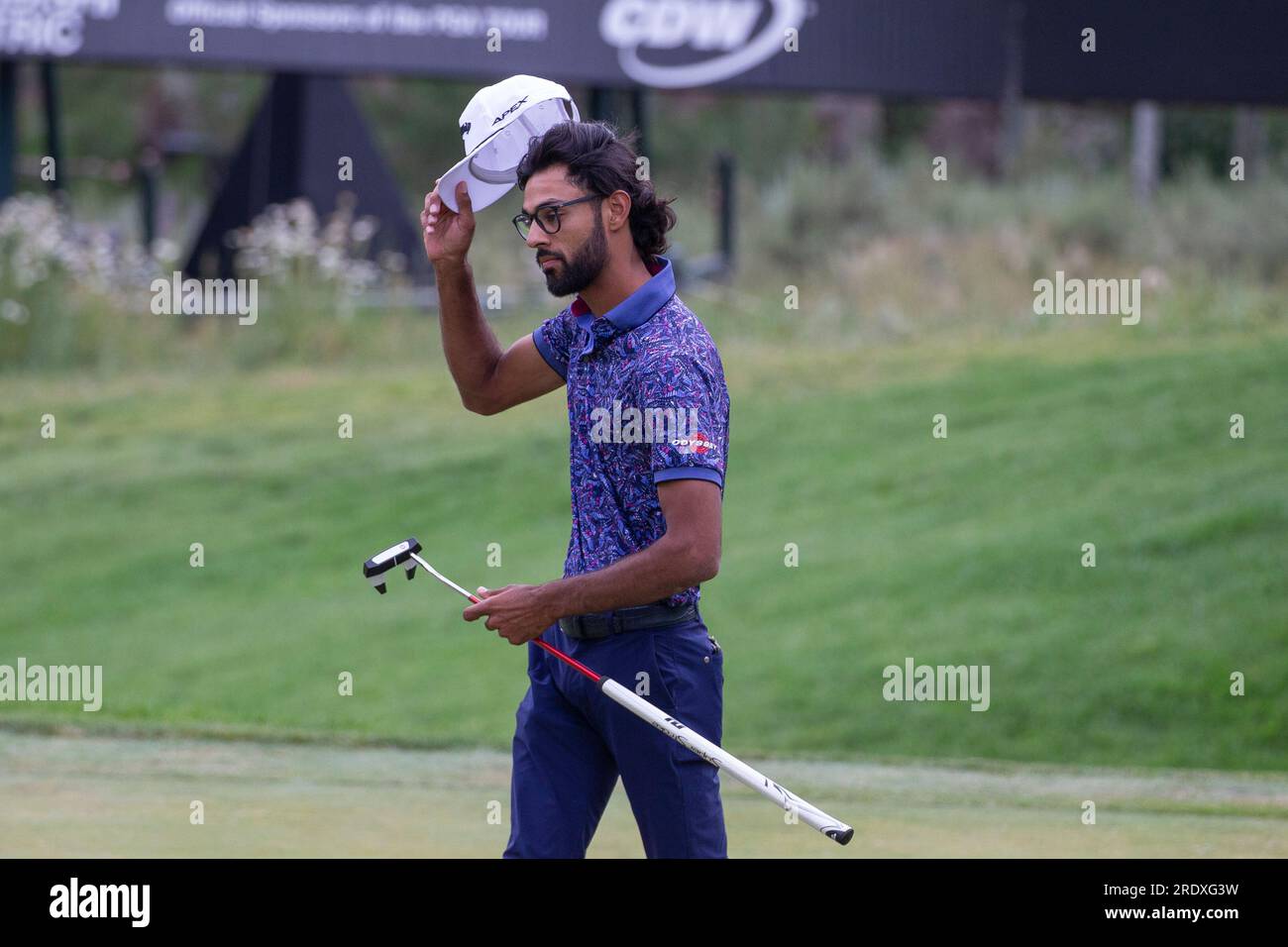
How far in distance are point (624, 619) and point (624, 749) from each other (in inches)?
11.6

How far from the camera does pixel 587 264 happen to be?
4.59 m

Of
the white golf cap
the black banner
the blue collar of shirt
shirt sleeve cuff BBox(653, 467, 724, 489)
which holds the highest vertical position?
the black banner

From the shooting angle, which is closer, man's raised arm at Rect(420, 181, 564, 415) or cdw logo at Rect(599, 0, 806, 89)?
man's raised arm at Rect(420, 181, 564, 415)

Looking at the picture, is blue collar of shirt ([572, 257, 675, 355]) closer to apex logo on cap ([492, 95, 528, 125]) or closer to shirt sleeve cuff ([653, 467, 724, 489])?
shirt sleeve cuff ([653, 467, 724, 489])

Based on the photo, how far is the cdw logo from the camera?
1697 cm

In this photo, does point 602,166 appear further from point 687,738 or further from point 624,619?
point 687,738

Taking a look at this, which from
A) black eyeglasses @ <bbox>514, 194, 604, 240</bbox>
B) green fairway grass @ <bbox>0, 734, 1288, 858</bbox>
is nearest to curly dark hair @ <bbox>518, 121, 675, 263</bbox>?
black eyeglasses @ <bbox>514, 194, 604, 240</bbox>

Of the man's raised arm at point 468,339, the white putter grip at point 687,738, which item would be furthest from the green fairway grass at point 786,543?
the white putter grip at point 687,738

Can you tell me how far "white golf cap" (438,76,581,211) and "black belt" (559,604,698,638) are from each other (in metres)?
1.06

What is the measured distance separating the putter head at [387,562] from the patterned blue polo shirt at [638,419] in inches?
16.9

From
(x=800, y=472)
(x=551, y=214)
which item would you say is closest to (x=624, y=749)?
(x=551, y=214)
